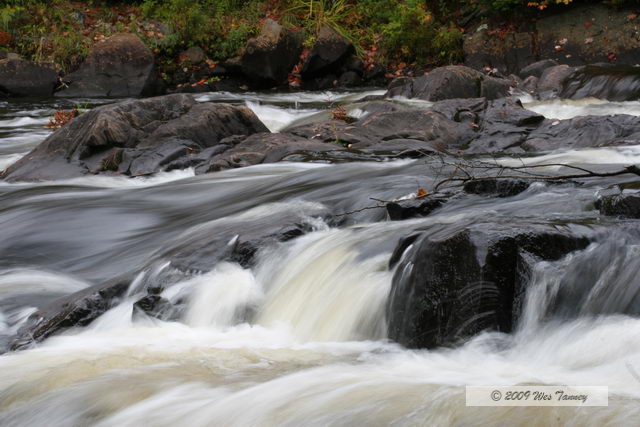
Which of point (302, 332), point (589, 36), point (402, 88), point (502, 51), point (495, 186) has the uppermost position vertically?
point (589, 36)

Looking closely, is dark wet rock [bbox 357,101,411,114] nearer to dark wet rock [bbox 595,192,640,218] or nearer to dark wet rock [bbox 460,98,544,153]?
dark wet rock [bbox 460,98,544,153]

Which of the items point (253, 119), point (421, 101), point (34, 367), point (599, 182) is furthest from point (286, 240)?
point (421, 101)

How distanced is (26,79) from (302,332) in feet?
42.8

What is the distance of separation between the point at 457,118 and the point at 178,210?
12.9ft

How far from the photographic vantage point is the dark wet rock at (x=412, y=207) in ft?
15.2

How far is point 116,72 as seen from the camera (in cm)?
1495

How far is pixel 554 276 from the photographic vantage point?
3270 mm

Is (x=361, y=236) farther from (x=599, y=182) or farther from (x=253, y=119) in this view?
(x=253, y=119)

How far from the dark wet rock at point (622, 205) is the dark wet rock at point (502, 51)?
36.8 feet

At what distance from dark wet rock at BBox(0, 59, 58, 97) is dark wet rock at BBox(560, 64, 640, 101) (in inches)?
397

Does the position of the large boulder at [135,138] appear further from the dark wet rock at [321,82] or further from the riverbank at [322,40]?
the dark wet rock at [321,82]

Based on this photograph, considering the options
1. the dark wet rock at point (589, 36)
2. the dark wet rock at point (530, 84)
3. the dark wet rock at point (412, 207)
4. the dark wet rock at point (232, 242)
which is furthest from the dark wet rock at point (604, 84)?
the dark wet rock at point (232, 242)

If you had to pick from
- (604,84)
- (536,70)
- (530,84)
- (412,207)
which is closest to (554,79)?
(530,84)

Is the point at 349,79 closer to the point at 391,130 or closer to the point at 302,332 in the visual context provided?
the point at 391,130
